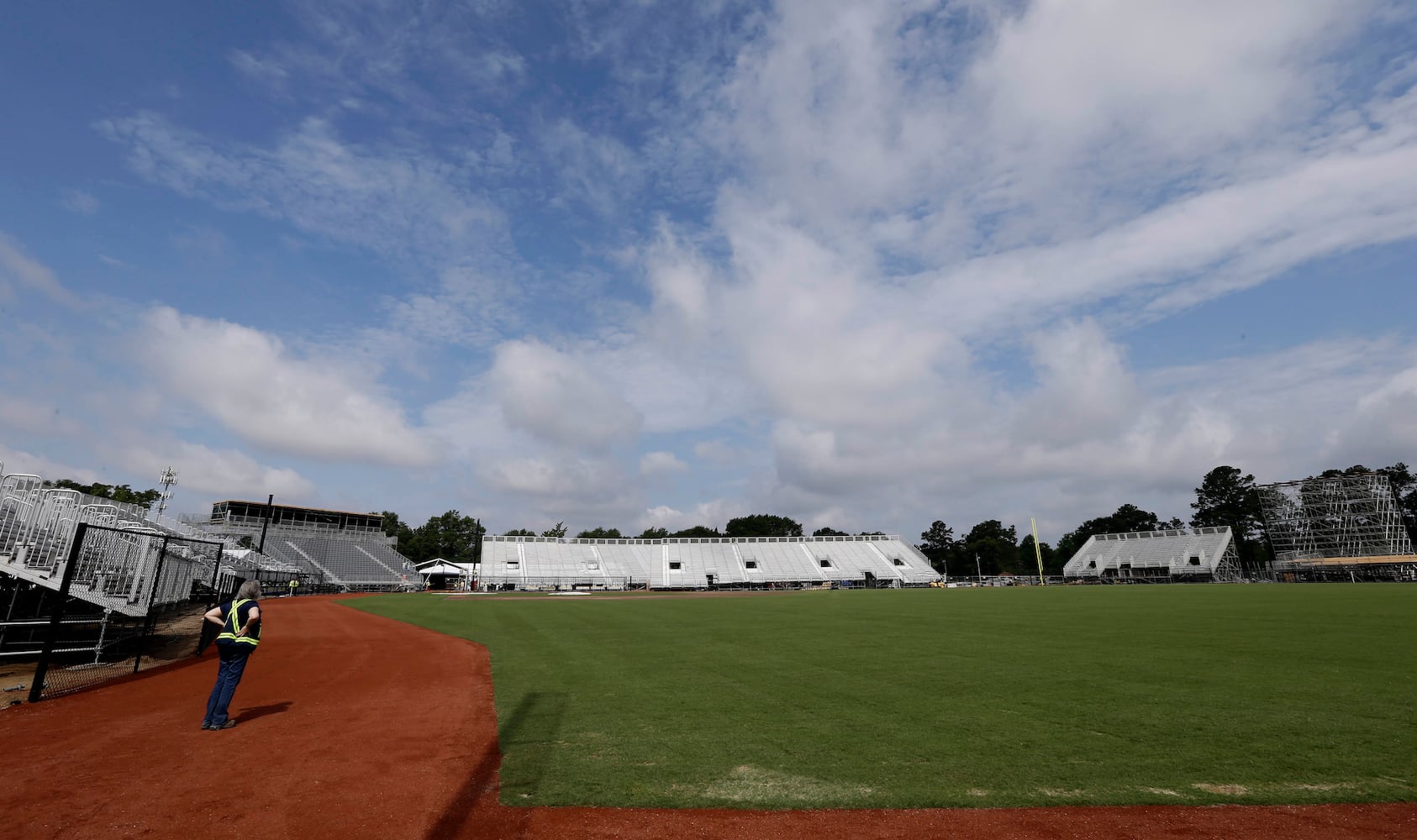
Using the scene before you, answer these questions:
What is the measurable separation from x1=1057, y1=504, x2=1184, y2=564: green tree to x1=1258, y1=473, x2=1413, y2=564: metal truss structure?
126ft

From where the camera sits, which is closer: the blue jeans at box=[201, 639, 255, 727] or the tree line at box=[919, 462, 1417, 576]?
the blue jeans at box=[201, 639, 255, 727]

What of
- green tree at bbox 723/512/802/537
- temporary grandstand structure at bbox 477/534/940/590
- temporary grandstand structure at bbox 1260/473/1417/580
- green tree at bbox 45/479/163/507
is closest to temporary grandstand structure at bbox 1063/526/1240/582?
temporary grandstand structure at bbox 1260/473/1417/580

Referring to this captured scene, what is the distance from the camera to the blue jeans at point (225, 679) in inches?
335

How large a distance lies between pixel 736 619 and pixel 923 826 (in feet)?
65.0

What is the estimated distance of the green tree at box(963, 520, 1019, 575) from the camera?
116250 mm

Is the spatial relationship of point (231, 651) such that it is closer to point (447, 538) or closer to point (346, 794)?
point (346, 794)

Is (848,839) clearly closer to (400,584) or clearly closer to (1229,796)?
(1229,796)

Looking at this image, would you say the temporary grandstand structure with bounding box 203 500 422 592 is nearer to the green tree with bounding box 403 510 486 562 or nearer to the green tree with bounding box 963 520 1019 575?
the green tree with bounding box 403 510 486 562

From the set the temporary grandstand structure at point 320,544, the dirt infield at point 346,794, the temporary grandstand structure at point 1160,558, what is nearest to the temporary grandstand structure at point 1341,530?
the temporary grandstand structure at point 1160,558

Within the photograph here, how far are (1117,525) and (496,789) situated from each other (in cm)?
13053

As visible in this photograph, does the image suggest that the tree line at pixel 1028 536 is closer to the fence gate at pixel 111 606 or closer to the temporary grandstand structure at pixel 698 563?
the temporary grandstand structure at pixel 698 563

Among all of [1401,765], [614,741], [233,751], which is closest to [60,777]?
[233,751]

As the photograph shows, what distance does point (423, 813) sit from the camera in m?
5.59

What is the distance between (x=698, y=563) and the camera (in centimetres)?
7675
